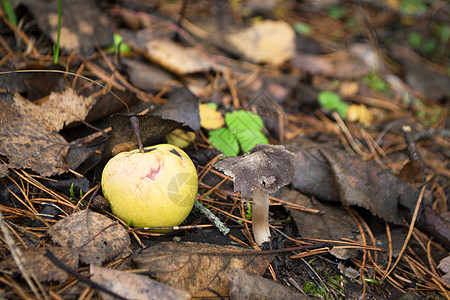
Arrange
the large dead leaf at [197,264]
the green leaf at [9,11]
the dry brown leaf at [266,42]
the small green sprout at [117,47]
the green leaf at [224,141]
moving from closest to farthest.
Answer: the large dead leaf at [197,264] → the green leaf at [224,141] → the green leaf at [9,11] → the small green sprout at [117,47] → the dry brown leaf at [266,42]

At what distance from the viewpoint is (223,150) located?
114 inches

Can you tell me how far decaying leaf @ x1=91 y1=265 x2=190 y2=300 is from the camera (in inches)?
62.9

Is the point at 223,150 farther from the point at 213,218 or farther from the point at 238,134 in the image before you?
the point at 213,218

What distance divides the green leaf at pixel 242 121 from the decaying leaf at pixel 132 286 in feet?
5.43

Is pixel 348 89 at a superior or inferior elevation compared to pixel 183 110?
inferior

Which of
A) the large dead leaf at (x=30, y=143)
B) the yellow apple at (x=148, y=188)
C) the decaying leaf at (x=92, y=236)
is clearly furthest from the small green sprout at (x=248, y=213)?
the large dead leaf at (x=30, y=143)

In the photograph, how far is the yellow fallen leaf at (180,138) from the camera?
2.76 metres

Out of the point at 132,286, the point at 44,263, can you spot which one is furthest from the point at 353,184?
the point at 44,263

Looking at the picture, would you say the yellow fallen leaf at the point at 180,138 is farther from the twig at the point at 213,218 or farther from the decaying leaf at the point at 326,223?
the decaying leaf at the point at 326,223

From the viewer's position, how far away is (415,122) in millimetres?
4281

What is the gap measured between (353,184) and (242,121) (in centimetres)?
112

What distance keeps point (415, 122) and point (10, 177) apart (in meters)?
4.37

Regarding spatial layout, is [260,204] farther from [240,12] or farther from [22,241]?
[240,12]

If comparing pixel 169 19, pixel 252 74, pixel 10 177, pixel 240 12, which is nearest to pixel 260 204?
pixel 10 177
